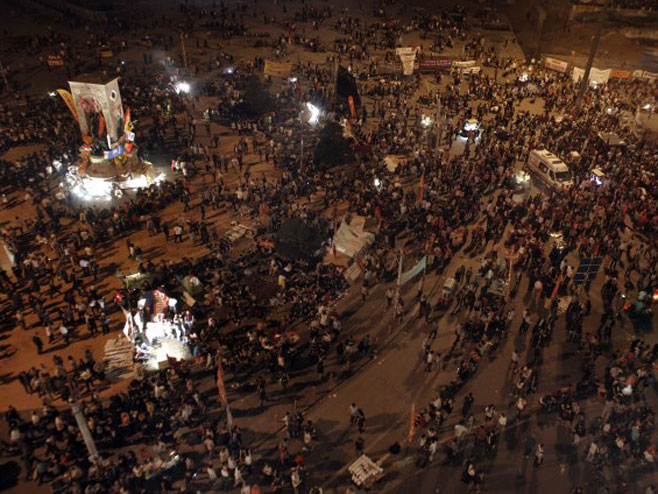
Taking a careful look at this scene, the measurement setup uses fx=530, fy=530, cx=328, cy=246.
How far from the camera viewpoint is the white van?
31281 millimetres

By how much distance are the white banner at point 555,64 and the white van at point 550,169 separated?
74.8 ft

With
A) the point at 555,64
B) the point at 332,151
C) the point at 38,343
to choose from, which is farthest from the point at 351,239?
the point at 555,64

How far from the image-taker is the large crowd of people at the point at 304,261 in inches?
682

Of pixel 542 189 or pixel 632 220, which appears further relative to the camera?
pixel 542 189

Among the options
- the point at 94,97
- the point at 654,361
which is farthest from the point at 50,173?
the point at 654,361

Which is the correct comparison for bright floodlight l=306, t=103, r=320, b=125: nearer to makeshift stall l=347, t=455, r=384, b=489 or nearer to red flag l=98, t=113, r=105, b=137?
red flag l=98, t=113, r=105, b=137

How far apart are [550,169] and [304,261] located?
1668 centimetres

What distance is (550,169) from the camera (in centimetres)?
3166

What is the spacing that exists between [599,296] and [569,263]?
261 centimetres

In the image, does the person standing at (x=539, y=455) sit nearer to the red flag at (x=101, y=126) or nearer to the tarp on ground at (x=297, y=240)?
the tarp on ground at (x=297, y=240)

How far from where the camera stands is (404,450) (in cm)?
1730

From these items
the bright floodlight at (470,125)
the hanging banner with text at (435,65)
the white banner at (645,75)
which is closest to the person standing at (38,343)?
the bright floodlight at (470,125)

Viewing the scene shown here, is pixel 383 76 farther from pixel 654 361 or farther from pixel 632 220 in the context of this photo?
pixel 654 361

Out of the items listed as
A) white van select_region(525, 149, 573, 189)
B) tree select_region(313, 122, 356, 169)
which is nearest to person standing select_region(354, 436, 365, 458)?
tree select_region(313, 122, 356, 169)
